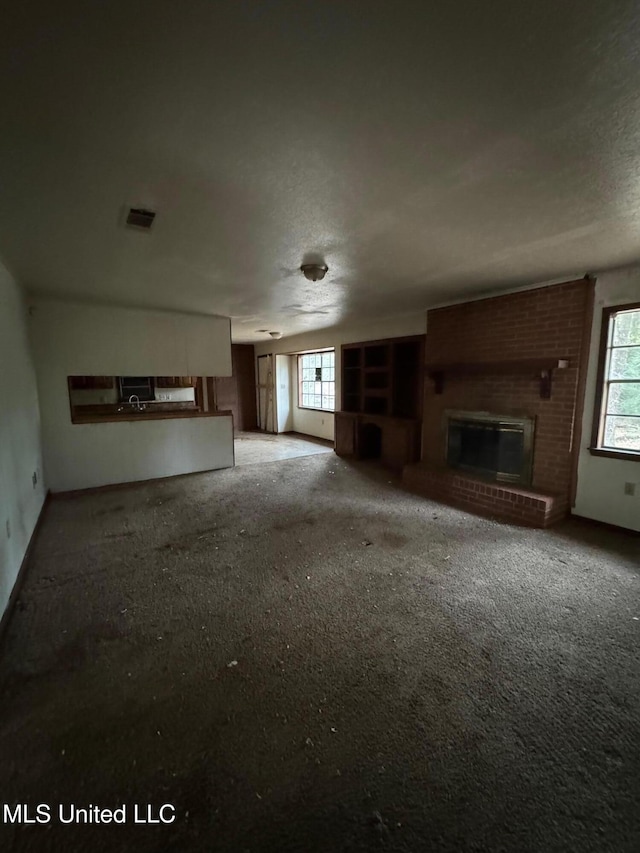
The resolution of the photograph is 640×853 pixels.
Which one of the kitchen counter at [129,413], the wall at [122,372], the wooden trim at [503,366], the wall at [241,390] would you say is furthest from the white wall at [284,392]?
the wooden trim at [503,366]

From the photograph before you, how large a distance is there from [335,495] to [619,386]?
2.84 metres

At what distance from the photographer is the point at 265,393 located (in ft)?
27.8

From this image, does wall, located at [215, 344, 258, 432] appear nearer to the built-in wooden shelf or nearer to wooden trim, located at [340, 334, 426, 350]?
wooden trim, located at [340, 334, 426, 350]

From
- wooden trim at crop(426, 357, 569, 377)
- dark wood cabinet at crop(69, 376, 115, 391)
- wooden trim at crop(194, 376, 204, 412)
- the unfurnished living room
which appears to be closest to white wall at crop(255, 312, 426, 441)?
wooden trim at crop(426, 357, 569, 377)

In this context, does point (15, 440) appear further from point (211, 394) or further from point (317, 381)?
point (317, 381)

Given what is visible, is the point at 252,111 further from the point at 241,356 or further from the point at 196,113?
the point at 241,356

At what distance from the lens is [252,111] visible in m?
1.14

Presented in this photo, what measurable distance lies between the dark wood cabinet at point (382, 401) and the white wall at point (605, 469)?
2026 millimetres

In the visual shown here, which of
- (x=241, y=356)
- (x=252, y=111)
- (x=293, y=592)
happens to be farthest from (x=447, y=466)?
(x=241, y=356)

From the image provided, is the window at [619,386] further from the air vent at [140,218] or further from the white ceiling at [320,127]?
the air vent at [140,218]

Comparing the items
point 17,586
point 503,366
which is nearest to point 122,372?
point 17,586

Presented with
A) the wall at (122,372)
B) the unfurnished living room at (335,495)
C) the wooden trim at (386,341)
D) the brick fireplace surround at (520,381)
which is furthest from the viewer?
the wooden trim at (386,341)

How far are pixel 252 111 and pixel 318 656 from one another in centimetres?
222

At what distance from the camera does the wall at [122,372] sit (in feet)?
12.9
